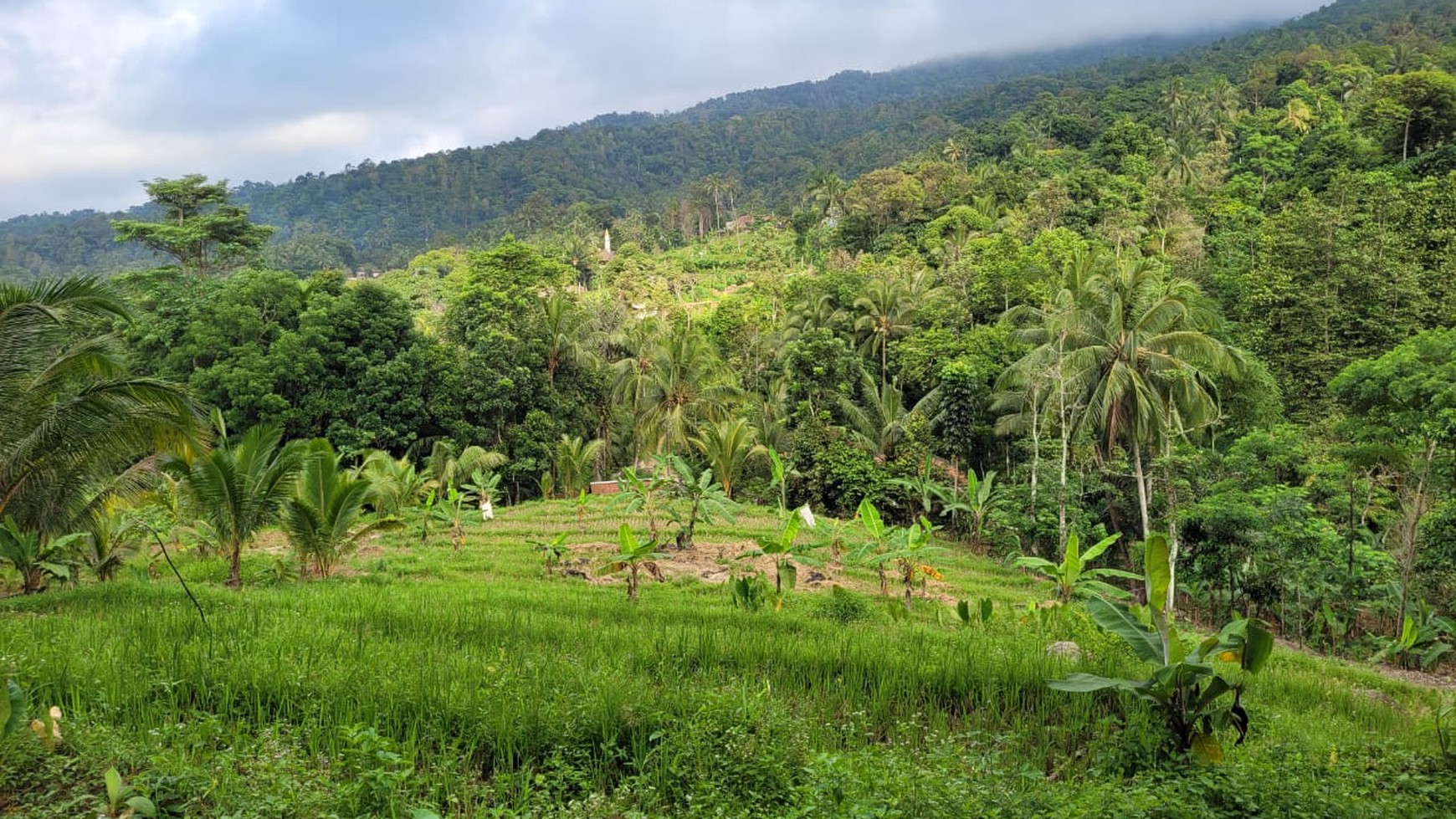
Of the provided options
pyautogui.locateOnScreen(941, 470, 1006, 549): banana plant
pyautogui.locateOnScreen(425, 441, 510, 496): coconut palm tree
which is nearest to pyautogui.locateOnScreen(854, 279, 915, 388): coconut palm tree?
pyautogui.locateOnScreen(941, 470, 1006, 549): banana plant

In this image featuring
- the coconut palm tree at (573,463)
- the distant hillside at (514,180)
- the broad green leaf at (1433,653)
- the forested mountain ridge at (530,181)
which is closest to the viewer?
the broad green leaf at (1433,653)

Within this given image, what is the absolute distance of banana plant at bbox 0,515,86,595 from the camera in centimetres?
840

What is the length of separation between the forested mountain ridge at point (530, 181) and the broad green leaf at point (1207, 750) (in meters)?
97.9

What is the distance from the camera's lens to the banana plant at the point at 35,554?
8398mm

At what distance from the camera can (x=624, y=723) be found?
4.52 m

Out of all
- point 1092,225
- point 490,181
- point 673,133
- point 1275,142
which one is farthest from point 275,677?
point 673,133

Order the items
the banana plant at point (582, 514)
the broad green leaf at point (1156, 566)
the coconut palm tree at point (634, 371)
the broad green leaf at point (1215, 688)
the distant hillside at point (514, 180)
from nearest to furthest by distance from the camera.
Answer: the broad green leaf at point (1215, 688) → the broad green leaf at point (1156, 566) → the banana plant at point (582, 514) → the coconut palm tree at point (634, 371) → the distant hillside at point (514, 180)

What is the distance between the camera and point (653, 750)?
13.6 ft

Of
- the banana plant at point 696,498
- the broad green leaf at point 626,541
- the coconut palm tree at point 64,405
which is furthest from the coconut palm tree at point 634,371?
the coconut palm tree at point 64,405

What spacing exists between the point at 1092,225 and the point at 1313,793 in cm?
4042

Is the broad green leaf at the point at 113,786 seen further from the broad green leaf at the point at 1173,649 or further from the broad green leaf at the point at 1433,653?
the broad green leaf at the point at 1433,653

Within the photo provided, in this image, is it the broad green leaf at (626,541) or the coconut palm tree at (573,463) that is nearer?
the broad green leaf at (626,541)

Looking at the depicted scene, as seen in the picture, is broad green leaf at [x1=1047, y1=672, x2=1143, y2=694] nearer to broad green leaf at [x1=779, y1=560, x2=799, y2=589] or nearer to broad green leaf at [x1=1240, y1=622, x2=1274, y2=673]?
broad green leaf at [x1=1240, y1=622, x2=1274, y2=673]

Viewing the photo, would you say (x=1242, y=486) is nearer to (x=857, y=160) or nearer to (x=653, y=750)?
(x=653, y=750)
